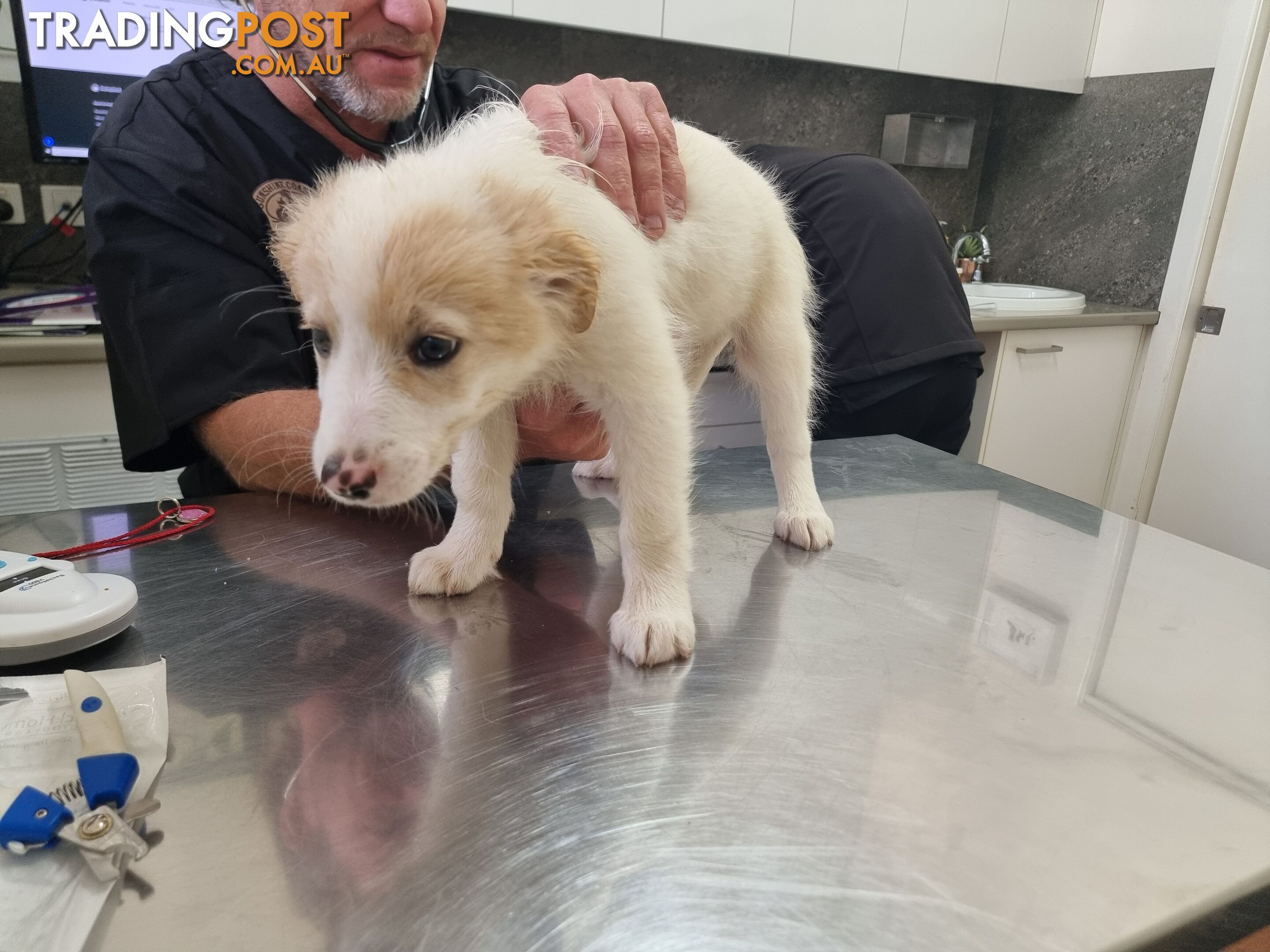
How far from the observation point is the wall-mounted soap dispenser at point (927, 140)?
3.51 m

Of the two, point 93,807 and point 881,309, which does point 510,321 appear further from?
point 881,309

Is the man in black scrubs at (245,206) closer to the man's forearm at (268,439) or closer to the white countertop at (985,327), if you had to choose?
the man's forearm at (268,439)

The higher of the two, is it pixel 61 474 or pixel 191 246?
pixel 191 246

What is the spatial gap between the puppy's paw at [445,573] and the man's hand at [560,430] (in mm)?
212

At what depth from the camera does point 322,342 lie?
76 centimetres

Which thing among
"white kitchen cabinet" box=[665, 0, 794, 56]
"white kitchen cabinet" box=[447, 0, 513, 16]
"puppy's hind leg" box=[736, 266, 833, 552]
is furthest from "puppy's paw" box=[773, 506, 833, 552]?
"white kitchen cabinet" box=[665, 0, 794, 56]

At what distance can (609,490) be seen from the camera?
136 centimetres

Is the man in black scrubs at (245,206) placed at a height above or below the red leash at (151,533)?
above

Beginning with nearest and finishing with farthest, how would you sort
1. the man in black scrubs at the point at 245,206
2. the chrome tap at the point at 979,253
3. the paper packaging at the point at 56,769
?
the paper packaging at the point at 56,769, the man in black scrubs at the point at 245,206, the chrome tap at the point at 979,253

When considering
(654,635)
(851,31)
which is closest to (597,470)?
(654,635)

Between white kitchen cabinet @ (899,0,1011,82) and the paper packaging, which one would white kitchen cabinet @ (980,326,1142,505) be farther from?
the paper packaging

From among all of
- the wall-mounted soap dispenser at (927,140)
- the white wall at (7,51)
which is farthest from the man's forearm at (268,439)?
the wall-mounted soap dispenser at (927,140)

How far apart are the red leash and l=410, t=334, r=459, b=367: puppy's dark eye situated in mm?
582

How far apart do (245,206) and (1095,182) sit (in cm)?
341
